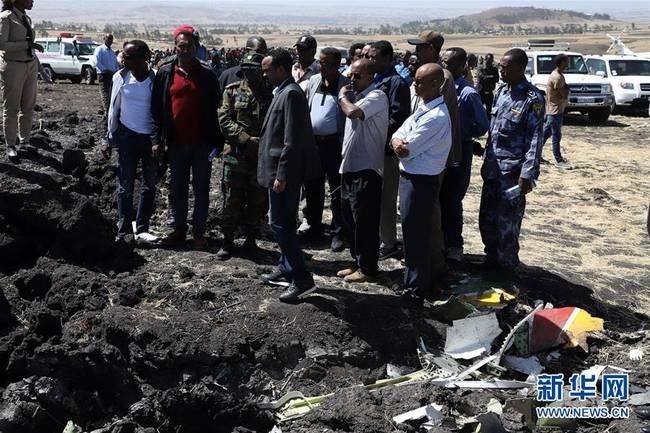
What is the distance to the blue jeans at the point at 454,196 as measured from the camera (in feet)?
22.0

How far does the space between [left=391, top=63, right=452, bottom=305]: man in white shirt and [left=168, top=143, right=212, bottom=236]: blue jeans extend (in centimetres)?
203

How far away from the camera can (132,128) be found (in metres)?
6.70

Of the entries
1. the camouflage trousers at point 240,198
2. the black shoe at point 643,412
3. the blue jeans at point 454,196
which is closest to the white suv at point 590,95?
the blue jeans at point 454,196

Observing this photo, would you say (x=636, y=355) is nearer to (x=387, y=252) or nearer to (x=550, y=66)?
(x=387, y=252)

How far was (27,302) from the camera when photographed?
228 inches

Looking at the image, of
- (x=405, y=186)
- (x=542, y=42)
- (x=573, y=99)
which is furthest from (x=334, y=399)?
(x=542, y=42)

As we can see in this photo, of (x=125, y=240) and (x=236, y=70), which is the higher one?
(x=236, y=70)

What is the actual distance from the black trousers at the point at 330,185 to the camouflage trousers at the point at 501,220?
1427 mm

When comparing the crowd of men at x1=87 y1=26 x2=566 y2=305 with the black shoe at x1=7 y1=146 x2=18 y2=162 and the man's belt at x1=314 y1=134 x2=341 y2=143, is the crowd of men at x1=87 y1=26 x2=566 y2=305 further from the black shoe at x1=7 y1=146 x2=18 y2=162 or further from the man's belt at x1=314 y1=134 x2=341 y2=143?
the black shoe at x1=7 y1=146 x2=18 y2=162

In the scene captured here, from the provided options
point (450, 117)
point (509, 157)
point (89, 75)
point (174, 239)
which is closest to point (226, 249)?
point (174, 239)

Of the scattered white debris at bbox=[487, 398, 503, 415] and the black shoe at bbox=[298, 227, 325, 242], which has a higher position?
the black shoe at bbox=[298, 227, 325, 242]

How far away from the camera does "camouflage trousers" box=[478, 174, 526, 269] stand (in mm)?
6277

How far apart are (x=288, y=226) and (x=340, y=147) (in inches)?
65.4

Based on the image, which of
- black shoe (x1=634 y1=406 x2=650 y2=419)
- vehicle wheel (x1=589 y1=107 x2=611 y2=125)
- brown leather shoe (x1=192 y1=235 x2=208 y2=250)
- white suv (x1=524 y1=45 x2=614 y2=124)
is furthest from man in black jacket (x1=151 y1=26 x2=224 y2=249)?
vehicle wheel (x1=589 y1=107 x2=611 y2=125)
